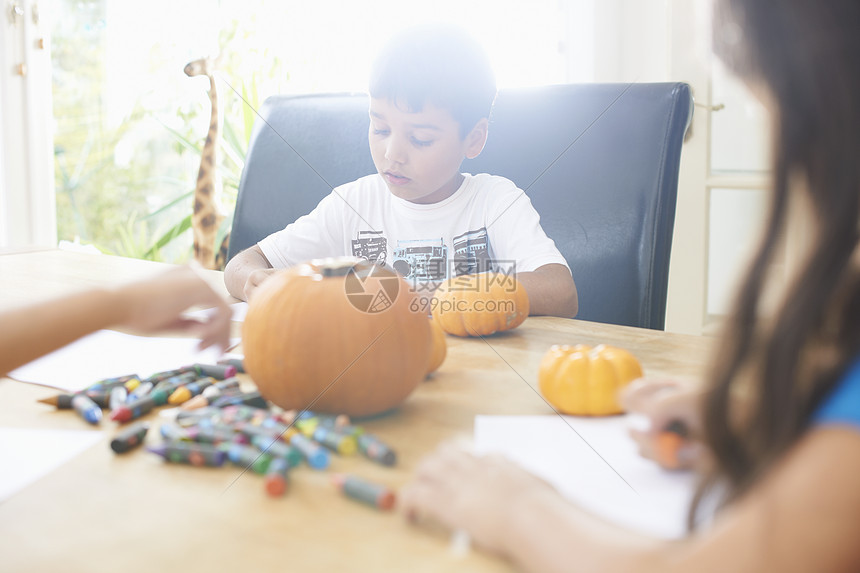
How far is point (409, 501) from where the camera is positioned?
1.29 feet

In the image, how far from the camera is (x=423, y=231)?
1197 mm

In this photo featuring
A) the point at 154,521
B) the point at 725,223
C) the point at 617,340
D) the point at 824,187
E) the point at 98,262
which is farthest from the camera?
the point at 725,223

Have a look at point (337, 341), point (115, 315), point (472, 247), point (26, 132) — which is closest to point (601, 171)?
point (472, 247)

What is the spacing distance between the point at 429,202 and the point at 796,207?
3.10ft

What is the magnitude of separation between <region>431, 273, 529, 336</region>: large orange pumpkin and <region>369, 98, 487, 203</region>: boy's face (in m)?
0.36

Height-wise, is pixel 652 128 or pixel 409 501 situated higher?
pixel 652 128

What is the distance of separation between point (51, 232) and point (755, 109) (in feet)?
9.80

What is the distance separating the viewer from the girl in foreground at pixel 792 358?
0.89ft

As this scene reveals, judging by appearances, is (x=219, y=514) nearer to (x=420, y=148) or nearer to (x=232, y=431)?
(x=232, y=431)

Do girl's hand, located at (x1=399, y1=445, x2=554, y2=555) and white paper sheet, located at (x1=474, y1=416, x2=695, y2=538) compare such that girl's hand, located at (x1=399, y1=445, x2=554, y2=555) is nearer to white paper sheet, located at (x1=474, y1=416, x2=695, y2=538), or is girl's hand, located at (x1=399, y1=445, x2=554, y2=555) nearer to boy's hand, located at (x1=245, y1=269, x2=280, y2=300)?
white paper sheet, located at (x1=474, y1=416, x2=695, y2=538)

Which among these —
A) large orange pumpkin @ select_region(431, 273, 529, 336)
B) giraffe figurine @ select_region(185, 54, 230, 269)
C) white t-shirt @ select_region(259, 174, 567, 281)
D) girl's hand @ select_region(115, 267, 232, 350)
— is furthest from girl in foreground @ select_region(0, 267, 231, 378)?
giraffe figurine @ select_region(185, 54, 230, 269)

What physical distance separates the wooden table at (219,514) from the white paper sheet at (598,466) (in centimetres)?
3

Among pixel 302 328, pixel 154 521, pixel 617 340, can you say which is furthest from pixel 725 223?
pixel 154 521

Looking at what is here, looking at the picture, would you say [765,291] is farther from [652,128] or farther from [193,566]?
[652,128]
